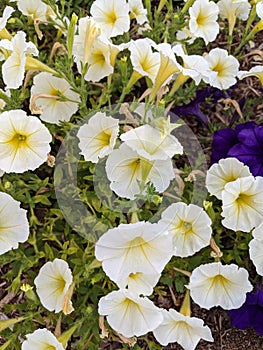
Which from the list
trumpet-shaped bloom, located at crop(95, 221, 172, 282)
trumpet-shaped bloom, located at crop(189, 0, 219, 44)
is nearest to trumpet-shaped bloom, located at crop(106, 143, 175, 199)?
trumpet-shaped bloom, located at crop(95, 221, 172, 282)

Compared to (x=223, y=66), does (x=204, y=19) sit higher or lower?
higher

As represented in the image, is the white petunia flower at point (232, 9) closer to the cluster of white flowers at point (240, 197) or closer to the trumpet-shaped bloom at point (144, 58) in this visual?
the trumpet-shaped bloom at point (144, 58)

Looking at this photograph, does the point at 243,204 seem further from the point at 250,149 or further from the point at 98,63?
the point at 98,63

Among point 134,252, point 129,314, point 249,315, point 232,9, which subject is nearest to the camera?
point 134,252

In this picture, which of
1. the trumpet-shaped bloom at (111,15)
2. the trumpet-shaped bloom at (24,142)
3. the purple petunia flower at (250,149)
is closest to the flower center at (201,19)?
the trumpet-shaped bloom at (111,15)

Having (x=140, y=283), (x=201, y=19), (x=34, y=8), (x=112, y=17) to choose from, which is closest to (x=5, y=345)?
(x=140, y=283)

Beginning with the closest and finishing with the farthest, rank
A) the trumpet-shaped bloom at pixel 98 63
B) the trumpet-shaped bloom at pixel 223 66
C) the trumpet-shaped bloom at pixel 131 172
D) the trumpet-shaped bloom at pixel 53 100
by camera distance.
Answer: the trumpet-shaped bloom at pixel 131 172
the trumpet-shaped bloom at pixel 98 63
the trumpet-shaped bloom at pixel 53 100
the trumpet-shaped bloom at pixel 223 66
